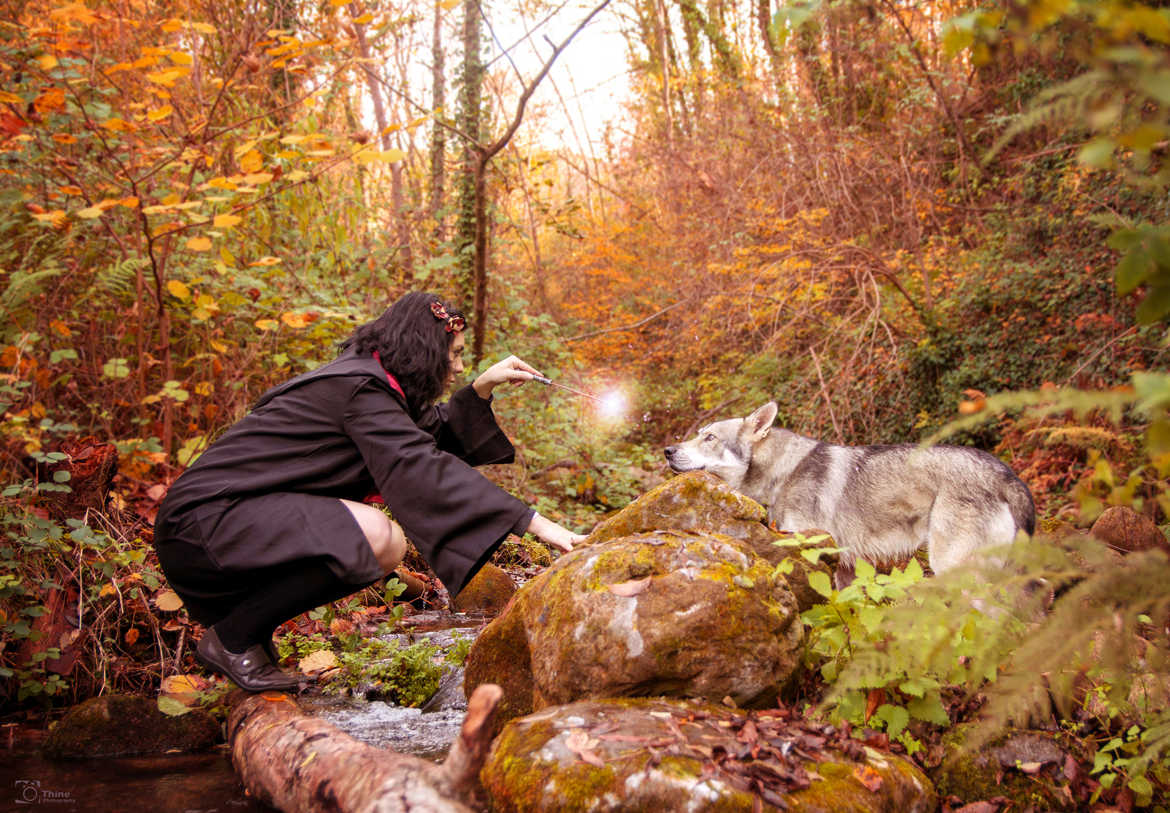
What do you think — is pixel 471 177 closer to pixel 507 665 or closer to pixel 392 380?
pixel 392 380

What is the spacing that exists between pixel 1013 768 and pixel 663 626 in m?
1.45

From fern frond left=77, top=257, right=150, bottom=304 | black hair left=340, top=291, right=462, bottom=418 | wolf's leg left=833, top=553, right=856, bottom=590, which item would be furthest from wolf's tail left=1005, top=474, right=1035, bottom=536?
fern frond left=77, top=257, right=150, bottom=304

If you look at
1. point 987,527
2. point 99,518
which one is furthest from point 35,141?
point 987,527

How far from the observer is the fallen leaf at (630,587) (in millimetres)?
3021

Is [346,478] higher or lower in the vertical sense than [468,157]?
lower

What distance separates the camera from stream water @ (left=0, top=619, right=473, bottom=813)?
3195 mm

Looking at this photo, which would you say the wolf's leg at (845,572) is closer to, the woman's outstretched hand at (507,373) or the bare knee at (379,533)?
the woman's outstretched hand at (507,373)

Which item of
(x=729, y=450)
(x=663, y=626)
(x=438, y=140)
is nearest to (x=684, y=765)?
(x=663, y=626)

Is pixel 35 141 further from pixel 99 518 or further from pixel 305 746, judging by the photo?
pixel 305 746

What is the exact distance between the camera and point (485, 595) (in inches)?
237

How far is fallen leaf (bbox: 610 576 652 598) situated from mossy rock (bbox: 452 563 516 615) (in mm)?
2968

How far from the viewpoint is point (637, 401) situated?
47.1 ft

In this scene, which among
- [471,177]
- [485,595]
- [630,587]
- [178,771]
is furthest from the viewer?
[471,177]

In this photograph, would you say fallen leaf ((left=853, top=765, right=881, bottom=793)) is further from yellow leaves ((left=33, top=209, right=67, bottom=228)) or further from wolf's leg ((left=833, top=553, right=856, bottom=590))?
yellow leaves ((left=33, top=209, right=67, bottom=228))
